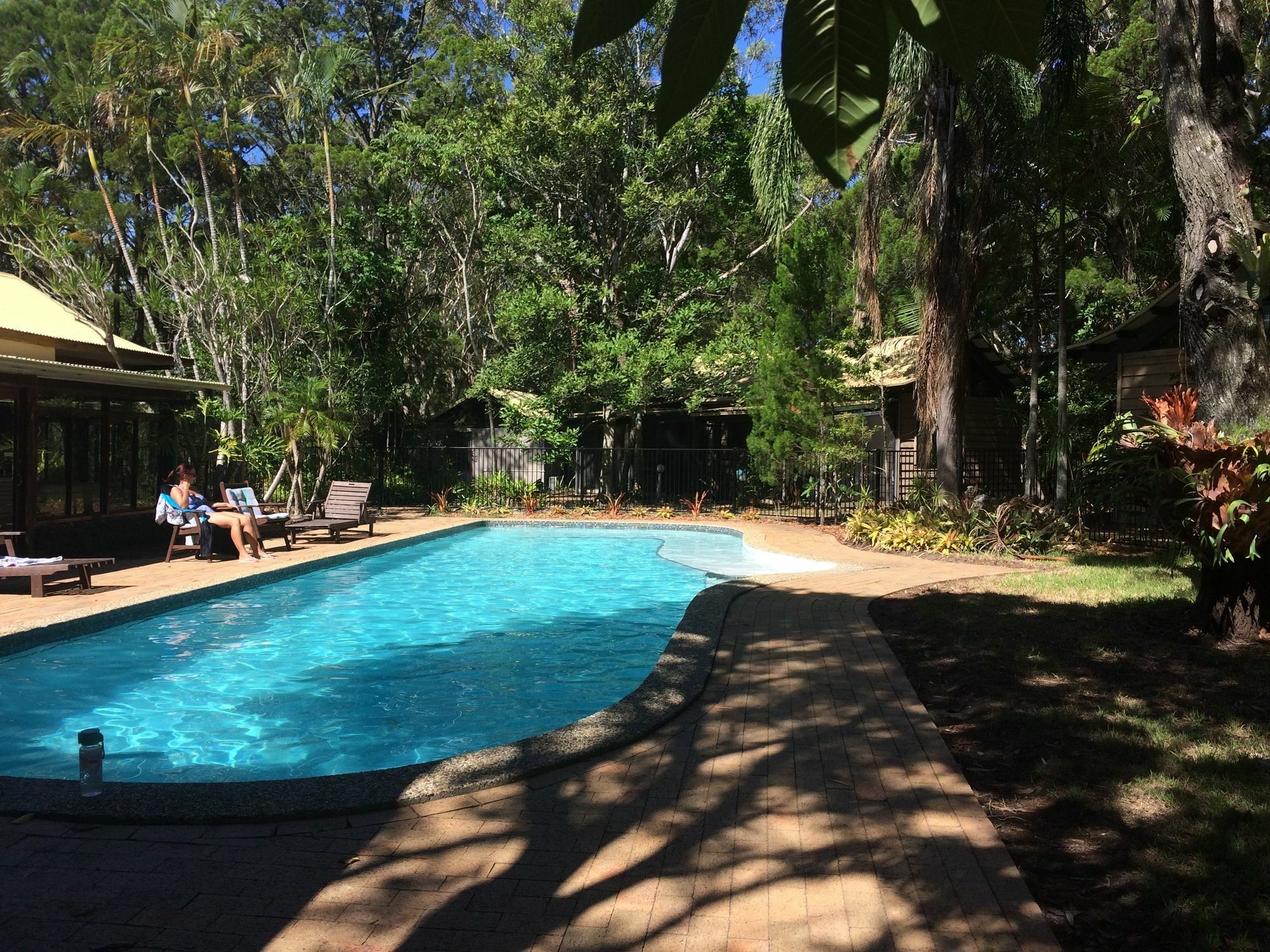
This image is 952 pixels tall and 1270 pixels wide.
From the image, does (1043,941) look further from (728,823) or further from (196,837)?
(196,837)

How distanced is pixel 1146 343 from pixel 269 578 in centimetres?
1394

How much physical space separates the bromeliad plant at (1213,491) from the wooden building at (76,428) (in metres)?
11.4

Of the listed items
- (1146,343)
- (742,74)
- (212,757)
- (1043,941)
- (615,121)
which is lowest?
(212,757)

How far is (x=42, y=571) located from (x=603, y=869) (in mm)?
8056

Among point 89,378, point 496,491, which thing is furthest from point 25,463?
point 496,491

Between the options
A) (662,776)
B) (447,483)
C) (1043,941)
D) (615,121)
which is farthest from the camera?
(447,483)

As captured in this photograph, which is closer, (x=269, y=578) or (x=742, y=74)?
(x=269, y=578)

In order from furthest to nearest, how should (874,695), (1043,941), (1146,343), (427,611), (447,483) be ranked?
(447,483)
(1146,343)
(427,611)
(874,695)
(1043,941)

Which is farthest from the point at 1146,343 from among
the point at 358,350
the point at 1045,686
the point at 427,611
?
the point at 358,350

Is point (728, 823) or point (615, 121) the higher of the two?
point (615, 121)

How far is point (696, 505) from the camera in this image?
20.6 meters

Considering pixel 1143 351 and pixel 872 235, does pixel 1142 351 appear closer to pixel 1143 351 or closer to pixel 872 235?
pixel 1143 351

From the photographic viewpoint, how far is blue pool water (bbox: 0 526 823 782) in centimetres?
633

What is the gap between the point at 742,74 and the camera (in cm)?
2144
